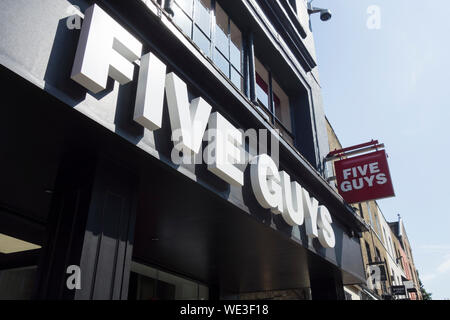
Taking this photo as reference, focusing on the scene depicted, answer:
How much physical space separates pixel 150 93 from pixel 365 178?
8.37 metres

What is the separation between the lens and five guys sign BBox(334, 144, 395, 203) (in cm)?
1060

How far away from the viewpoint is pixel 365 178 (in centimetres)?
1091

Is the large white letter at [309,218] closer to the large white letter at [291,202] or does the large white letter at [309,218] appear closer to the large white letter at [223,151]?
the large white letter at [291,202]

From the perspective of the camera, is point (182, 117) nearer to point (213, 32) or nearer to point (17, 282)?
point (213, 32)

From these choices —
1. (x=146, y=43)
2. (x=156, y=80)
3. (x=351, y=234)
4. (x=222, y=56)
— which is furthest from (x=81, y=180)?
(x=351, y=234)

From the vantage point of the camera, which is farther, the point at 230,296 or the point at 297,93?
the point at 297,93

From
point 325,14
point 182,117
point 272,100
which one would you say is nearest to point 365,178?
point 272,100

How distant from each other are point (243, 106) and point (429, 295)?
68803 millimetres

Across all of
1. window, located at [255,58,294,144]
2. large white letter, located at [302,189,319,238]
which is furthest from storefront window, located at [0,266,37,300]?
window, located at [255,58,294,144]

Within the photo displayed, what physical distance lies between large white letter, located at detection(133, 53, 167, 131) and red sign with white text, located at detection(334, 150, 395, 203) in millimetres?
7995

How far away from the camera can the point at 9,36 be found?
3.19 metres

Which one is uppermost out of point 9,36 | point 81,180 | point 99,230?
point 9,36

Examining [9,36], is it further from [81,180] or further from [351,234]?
[351,234]

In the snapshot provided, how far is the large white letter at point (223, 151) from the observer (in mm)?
5199
